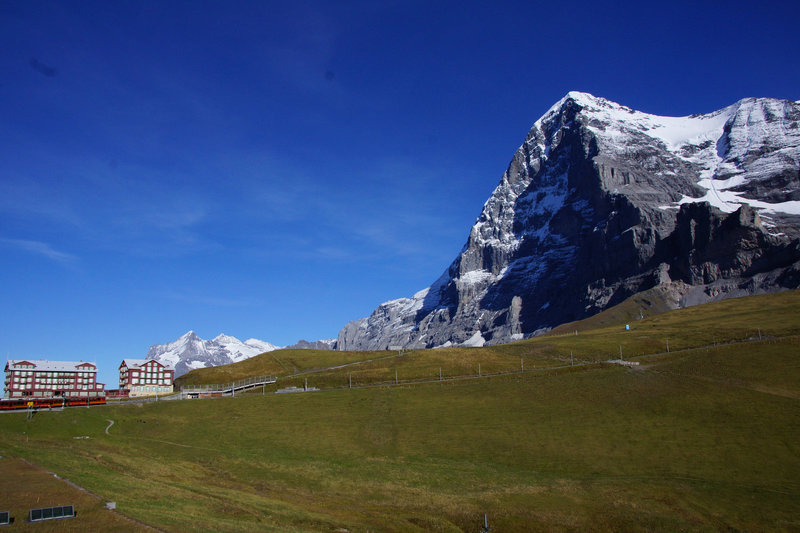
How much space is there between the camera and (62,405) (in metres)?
88.2

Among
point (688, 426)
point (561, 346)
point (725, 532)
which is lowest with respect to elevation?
point (725, 532)

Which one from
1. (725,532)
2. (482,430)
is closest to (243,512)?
(725,532)

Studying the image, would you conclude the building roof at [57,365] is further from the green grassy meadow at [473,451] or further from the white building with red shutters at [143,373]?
the green grassy meadow at [473,451]

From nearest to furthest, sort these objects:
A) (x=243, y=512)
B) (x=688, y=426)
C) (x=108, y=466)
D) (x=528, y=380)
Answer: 1. (x=243, y=512)
2. (x=108, y=466)
3. (x=688, y=426)
4. (x=528, y=380)

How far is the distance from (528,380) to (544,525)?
49.9 metres

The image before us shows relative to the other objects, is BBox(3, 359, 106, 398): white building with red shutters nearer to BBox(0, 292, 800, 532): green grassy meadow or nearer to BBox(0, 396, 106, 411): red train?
BBox(0, 396, 106, 411): red train

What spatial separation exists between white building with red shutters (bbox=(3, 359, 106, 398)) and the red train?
46091mm

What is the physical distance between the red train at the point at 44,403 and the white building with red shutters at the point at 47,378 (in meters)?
46.1

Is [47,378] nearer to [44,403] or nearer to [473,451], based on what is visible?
[44,403]

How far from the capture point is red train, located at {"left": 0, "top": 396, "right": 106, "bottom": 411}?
288ft

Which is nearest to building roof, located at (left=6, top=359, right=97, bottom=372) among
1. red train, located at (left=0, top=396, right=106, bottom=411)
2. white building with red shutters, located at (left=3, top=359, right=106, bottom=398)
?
white building with red shutters, located at (left=3, top=359, right=106, bottom=398)

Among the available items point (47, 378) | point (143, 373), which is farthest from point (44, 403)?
point (143, 373)

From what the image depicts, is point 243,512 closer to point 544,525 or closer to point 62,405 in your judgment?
point 544,525

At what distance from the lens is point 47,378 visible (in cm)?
14775
